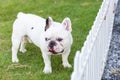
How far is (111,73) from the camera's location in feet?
17.9

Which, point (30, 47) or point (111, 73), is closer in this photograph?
Result: point (111, 73)

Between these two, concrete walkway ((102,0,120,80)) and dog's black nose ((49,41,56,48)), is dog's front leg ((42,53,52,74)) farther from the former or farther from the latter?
concrete walkway ((102,0,120,80))

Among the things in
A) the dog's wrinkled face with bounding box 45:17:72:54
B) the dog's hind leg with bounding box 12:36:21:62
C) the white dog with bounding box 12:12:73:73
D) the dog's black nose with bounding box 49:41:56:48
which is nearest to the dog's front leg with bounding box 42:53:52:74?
the white dog with bounding box 12:12:73:73

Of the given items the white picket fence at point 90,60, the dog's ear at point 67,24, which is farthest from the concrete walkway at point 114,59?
the dog's ear at point 67,24

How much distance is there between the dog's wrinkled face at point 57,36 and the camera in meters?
4.95

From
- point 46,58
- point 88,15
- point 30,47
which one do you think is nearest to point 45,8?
point 88,15

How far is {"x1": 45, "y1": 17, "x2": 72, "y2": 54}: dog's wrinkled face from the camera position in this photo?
4949 millimetres

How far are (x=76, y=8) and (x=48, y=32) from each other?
4.35m

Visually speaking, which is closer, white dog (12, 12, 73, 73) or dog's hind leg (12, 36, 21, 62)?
white dog (12, 12, 73, 73)

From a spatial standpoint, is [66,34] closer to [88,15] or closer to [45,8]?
[88,15]

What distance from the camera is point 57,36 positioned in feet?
16.2

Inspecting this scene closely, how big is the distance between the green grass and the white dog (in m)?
0.18

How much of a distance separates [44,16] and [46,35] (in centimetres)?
376

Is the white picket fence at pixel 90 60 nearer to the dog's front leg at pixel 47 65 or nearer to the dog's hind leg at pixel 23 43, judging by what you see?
the dog's front leg at pixel 47 65
